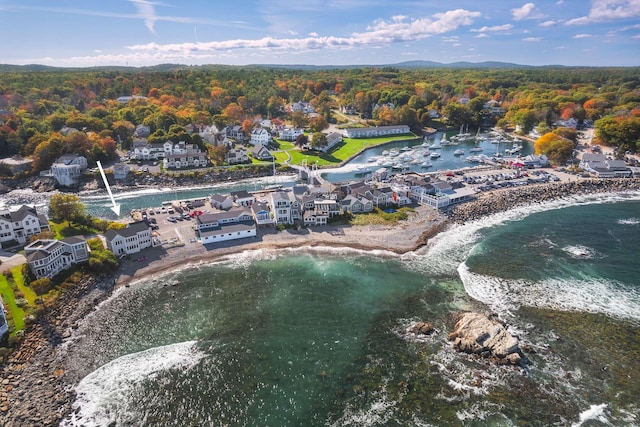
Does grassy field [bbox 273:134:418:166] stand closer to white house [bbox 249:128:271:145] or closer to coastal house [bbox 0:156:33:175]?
white house [bbox 249:128:271:145]

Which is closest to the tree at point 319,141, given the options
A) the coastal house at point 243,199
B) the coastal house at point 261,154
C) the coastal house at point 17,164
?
the coastal house at point 261,154

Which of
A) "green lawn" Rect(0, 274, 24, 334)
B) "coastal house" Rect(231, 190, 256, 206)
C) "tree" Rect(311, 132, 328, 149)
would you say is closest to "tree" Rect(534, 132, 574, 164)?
"tree" Rect(311, 132, 328, 149)

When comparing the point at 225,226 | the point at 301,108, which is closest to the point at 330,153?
the point at 225,226

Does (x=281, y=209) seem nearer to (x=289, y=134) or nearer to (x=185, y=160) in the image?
(x=185, y=160)

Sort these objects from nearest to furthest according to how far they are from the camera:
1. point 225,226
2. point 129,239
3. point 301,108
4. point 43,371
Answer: point 43,371
point 129,239
point 225,226
point 301,108

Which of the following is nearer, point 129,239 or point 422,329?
point 422,329

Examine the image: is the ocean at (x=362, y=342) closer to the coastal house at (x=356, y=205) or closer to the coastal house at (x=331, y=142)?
the coastal house at (x=356, y=205)
